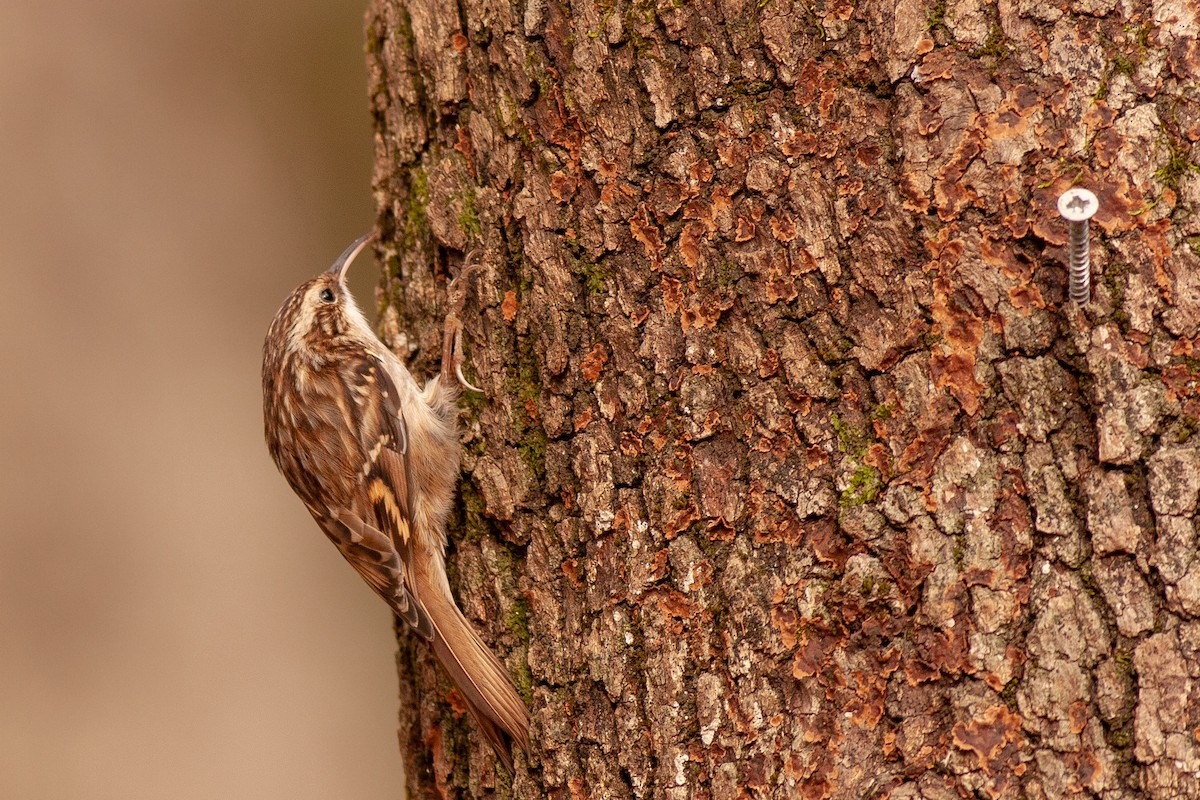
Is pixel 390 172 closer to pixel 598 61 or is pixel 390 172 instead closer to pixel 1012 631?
pixel 598 61

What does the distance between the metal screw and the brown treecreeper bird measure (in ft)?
3.93

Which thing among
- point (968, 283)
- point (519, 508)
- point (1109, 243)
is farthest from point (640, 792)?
point (1109, 243)

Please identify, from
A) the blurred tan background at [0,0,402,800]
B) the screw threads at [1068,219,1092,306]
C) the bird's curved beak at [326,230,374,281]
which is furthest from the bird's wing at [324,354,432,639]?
the screw threads at [1068,219,1092,306]

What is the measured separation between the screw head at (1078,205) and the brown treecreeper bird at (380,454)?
119cm

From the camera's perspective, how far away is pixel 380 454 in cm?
307

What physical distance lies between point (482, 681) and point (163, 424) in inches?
126

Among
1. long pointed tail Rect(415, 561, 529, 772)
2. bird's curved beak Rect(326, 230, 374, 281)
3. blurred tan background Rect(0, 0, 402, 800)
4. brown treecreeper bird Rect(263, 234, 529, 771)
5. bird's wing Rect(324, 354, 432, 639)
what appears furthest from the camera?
blurred tan background Rect(0, 0, 402, 800)

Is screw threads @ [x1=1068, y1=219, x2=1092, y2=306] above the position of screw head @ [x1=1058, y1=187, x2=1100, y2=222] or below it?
below

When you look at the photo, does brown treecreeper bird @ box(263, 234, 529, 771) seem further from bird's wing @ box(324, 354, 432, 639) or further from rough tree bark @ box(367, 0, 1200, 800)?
rough tree bark @ box(367, 0, 1200, 800)

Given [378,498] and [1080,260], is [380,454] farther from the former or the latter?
[1080,260]

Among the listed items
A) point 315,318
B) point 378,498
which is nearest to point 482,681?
point 378,498

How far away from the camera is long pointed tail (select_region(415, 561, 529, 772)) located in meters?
2.22

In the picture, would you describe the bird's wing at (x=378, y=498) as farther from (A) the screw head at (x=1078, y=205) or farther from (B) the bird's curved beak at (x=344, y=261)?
(A) the screw head at (x=1078, y=205)

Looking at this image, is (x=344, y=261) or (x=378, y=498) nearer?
(x=378, y=498)
